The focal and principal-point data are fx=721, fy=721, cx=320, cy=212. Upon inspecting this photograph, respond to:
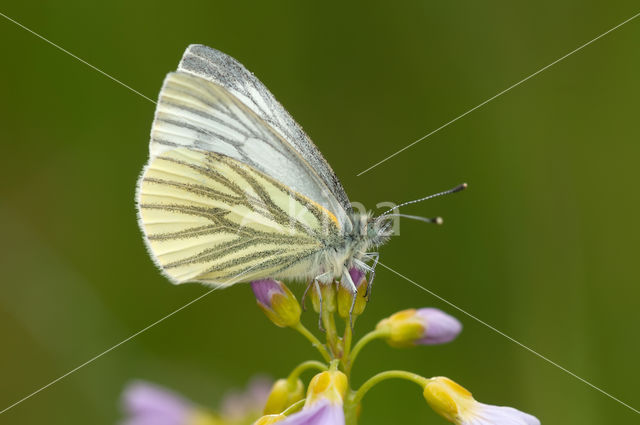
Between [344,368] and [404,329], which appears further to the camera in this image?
[404,329]

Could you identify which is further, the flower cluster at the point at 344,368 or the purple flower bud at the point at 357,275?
the purple flower bud at the point at 357,275

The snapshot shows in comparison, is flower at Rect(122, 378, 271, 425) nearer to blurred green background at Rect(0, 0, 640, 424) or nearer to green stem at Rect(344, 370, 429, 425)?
blurred green background at Rect(0, 0, 640, 424)

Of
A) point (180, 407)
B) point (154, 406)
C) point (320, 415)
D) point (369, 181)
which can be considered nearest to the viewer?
point (320, 415)

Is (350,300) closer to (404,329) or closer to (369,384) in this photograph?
(404,329)

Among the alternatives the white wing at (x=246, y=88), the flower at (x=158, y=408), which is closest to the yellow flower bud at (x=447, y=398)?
the white wing at (x=246, y=88)

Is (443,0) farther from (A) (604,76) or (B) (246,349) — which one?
(B) (246,349)

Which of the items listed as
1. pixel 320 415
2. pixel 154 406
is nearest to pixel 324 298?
pixel 320 415

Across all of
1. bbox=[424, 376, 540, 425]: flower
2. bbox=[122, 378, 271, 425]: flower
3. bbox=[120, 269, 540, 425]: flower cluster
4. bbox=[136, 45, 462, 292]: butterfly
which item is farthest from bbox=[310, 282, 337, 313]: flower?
bbox=[122, 378, 271, 425]: flower

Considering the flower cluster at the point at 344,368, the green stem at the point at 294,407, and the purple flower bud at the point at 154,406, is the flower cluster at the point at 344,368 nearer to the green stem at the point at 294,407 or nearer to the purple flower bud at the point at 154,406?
the green stem at the point at 294,407
